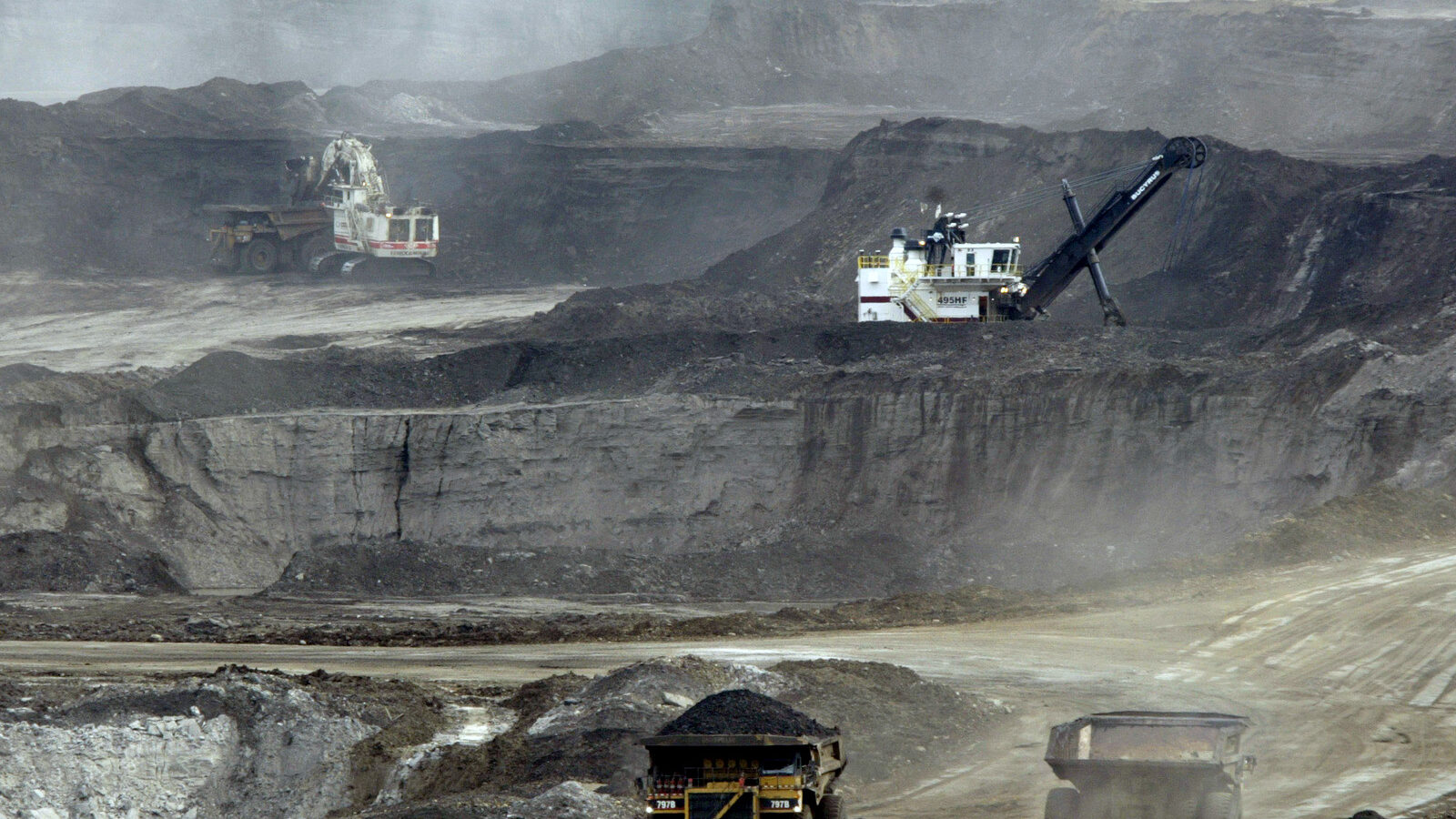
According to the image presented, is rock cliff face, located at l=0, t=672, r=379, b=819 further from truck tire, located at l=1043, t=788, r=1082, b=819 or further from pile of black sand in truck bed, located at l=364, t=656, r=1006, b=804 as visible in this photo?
truck tire, located at l=1043, t=788, r=1082, b=819

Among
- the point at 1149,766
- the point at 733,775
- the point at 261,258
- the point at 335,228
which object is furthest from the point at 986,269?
the point at 261,258

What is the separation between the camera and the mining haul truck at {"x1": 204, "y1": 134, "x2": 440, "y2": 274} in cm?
4719

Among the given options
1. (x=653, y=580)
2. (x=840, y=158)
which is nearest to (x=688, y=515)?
(x=653, y=580)

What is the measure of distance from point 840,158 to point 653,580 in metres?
26.3

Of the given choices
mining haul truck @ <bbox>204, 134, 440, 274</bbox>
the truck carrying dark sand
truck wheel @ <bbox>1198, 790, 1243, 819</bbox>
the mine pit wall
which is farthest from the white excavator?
truck wheel @ <bbox>1198, 790, 1243, 819</bbox>

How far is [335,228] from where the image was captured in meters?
47.9

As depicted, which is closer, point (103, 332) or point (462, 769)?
point (462, 769)

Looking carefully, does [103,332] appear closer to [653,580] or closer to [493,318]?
[493,318]

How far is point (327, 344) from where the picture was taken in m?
37.9

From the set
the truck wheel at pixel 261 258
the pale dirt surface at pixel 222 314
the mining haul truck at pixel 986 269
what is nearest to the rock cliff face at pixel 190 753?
the mining haul truck at pixel 986 269

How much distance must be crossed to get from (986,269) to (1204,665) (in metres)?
17.2

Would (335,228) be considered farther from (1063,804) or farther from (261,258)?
(1063,804)

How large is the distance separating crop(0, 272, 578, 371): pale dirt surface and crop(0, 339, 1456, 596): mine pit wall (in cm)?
731

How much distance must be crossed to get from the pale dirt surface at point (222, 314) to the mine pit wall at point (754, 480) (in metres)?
7.31
